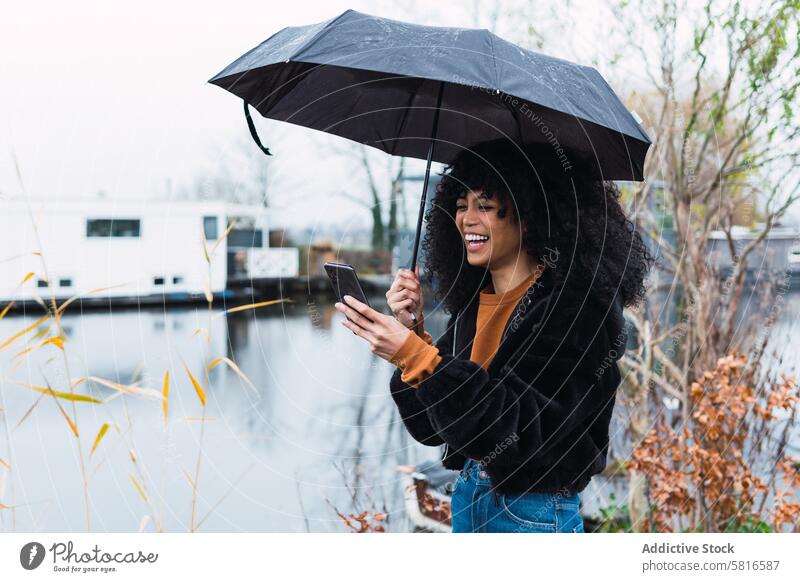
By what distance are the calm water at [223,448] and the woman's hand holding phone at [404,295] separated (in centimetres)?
43

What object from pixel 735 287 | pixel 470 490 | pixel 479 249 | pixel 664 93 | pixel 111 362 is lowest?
pixel 111 362

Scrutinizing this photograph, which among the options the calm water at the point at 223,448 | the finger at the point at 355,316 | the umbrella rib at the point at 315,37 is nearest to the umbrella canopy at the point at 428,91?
the umbrella rib at the point at 315,37

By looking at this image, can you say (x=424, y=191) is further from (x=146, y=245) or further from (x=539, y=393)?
(x=146, y=245)

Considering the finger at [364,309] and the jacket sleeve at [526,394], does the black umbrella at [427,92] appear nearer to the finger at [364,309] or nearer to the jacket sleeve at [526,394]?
the finger at [364,309]

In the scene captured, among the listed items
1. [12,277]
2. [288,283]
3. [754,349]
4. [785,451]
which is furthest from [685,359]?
[288,283]

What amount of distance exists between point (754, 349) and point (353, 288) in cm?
173

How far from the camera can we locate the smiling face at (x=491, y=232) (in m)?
1.29

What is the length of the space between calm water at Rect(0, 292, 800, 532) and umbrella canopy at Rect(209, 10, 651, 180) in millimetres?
523

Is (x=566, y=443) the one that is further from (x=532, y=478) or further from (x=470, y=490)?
(x=470, y=490)

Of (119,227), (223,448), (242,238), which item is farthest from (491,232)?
(119,227)

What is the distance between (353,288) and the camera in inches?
49.7

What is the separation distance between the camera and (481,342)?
132 cm

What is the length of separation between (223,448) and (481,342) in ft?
9.53

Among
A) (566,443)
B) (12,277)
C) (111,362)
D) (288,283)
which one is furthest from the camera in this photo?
(111,362)
